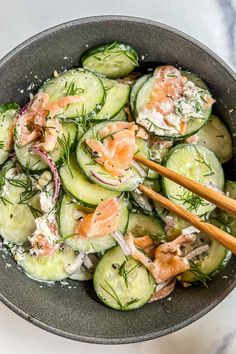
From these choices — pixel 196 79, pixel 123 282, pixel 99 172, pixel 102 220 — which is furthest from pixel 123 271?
pixel 196 79

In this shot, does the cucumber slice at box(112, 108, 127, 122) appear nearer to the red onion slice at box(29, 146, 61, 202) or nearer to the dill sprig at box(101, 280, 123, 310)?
the red onion slice at box(29, 146, 61, 202)

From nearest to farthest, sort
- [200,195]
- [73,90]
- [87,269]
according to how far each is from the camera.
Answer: [200,195], [73,90], [87,269]

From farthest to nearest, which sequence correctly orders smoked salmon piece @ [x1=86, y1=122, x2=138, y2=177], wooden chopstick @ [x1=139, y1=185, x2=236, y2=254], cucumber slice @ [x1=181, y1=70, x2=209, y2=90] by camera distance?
cucumber slice @ [x1=181, y1=70, x2=209, y2=90], smoked salmon piece @ [x1=86, y1=122, x2=138, y2=177], wooden chopstick @ [x1=139, y1=185, x2=236, y2=254]

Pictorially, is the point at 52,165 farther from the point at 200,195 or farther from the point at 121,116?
the point at 200,195

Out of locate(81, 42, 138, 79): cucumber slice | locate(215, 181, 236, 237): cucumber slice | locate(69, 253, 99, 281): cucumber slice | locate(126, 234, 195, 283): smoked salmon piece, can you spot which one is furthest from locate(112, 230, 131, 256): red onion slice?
locate(81, 42, 138, 79): cucumber slice

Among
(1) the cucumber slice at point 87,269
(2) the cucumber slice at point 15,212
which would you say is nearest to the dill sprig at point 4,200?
(2) the cucumber slice at point 15,212

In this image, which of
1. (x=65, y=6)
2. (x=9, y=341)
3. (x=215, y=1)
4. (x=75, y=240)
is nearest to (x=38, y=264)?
(x=75, y=240)
